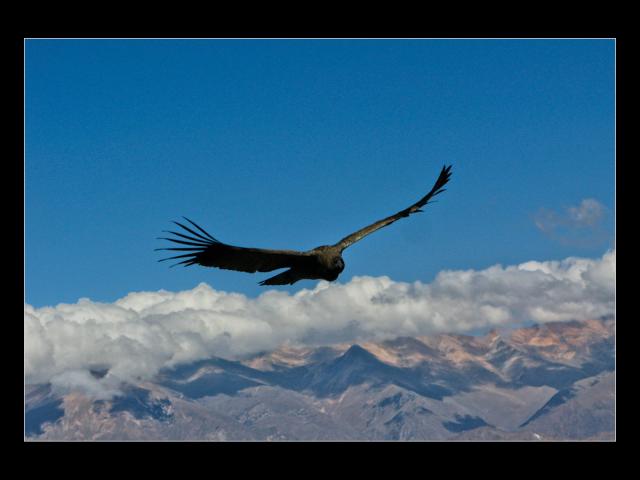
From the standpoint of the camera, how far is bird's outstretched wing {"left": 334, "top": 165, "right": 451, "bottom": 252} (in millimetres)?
32469

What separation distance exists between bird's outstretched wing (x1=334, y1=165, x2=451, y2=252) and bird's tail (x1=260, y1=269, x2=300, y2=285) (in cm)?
195

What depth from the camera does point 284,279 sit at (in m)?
30.5

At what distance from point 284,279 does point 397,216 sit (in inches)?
235

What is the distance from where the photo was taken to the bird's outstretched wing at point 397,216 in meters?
32.5

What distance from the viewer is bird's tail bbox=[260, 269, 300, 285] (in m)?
30.3

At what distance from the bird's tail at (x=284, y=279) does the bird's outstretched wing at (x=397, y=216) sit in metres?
1.95

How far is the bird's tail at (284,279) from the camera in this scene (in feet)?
99.3

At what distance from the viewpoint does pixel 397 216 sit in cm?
3456
